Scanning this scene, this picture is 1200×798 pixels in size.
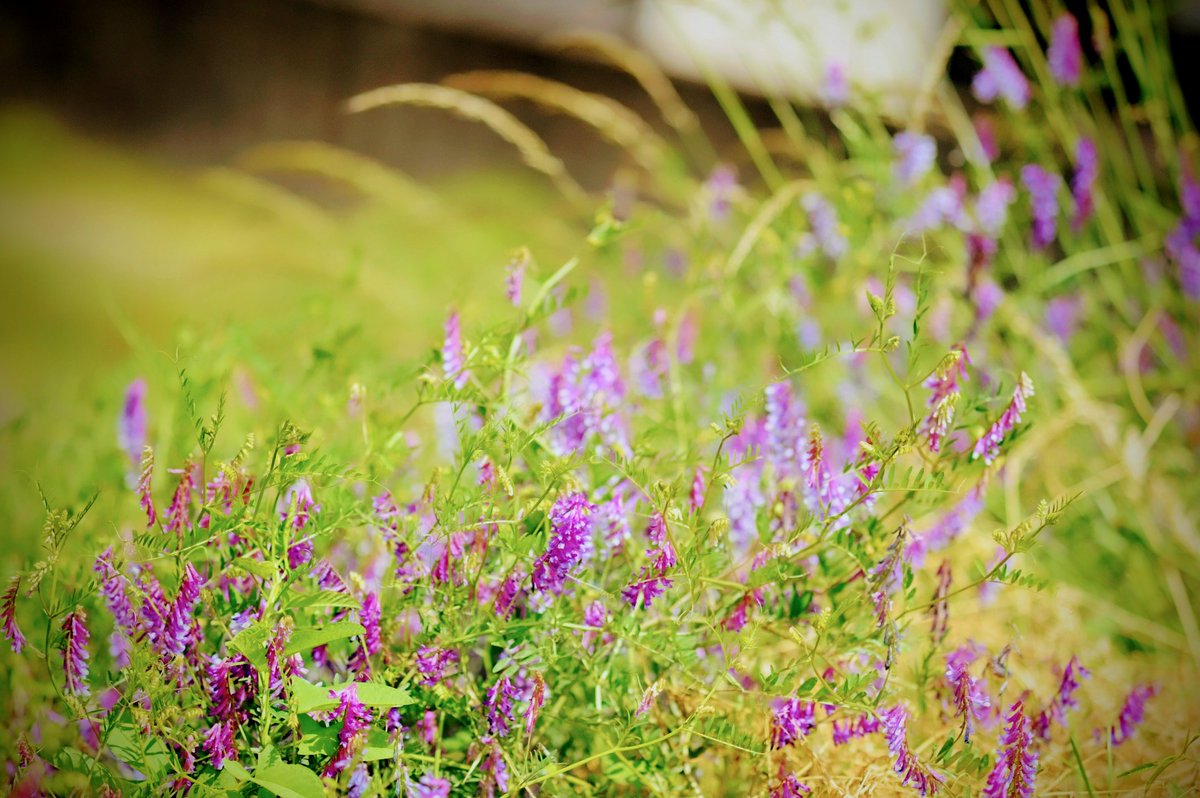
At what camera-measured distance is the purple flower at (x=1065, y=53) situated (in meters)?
2.24

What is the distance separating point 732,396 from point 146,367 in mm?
978

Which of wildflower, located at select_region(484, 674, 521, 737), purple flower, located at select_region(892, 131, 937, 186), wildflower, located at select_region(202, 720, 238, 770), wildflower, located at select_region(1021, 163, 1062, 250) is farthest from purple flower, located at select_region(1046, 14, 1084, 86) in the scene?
wildflower, located at select_region(202, 720, 238, 770)

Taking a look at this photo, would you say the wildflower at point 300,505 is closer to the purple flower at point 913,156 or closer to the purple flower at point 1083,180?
the purple flower at point 913,156

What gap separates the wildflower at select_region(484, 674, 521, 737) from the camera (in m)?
1.07

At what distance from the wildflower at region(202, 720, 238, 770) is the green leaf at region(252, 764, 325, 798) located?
87 mm

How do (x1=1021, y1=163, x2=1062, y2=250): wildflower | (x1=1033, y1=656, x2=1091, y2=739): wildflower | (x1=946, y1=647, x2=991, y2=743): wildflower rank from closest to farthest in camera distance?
(x1=946, y1=647, x2=991, y2=743): wildflower
(x1=1033, y1=656, x2=1091, y2=739): wildflower
(x1=1021, y1=163, x2=1062, y2=250): wildflower

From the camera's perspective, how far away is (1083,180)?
7.45ft

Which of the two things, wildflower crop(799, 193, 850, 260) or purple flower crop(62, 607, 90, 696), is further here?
wildflower crop(799, 193, 850, 260)

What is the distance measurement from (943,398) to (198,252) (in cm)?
374

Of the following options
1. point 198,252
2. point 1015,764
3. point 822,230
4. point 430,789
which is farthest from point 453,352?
point 198,252

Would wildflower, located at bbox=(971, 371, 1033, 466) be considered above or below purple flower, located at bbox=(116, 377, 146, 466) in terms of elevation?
above

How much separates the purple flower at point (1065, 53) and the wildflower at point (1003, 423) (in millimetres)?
1421

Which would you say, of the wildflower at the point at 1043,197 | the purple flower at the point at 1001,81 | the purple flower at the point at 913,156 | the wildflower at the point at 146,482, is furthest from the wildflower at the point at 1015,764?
the purple flower at the point at 1001,81

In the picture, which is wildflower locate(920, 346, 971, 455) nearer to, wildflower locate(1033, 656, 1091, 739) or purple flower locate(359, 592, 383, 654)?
wildflower locate(1033, 656, 1091, 739)
